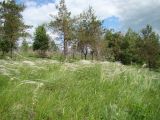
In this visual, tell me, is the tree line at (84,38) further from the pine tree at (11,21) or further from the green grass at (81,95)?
the green grass at (81,95)

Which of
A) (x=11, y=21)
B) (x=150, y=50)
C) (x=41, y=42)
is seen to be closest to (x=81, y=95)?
(x=11, y=21)

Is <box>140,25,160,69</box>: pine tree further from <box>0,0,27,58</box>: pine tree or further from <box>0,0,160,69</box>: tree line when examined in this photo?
<box>0,0,27,58</box>: pine tree

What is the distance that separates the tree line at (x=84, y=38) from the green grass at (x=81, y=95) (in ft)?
150

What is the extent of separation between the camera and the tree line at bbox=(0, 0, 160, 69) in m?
61.4

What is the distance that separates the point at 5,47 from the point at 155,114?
63985 mm

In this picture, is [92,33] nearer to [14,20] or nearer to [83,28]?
[83,28]

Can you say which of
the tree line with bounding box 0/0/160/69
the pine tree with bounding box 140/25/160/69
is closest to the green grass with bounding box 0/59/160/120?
the tree line with bounding box 0/0/160/69

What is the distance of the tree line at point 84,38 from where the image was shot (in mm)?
61438

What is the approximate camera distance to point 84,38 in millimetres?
65000

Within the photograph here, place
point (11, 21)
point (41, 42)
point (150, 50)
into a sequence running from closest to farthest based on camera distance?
1. point (11, 21)
2. point (150, 50)
3. point (41, 42)

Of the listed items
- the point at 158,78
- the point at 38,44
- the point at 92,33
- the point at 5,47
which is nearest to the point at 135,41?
the point at 92,33

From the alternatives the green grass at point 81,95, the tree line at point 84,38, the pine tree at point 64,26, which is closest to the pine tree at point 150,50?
the tree line at point 84,38

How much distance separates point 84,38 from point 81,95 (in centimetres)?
5883

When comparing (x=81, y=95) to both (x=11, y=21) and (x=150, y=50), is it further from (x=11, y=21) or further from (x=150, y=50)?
(x=150, y=50)
